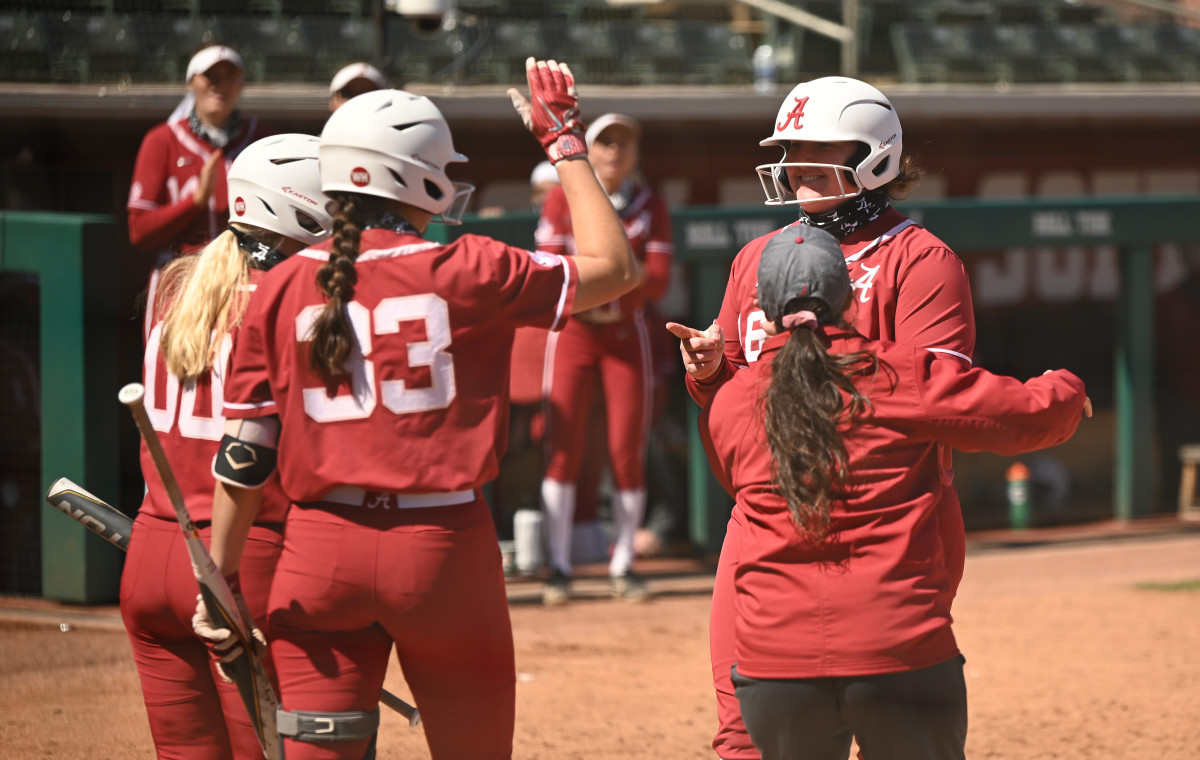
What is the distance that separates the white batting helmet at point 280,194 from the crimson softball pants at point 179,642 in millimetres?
670

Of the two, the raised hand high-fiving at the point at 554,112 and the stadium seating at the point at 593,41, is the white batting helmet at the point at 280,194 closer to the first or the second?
the raised hand high-fiving at the point at 554,112

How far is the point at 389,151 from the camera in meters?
2.58

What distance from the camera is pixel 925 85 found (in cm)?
1247

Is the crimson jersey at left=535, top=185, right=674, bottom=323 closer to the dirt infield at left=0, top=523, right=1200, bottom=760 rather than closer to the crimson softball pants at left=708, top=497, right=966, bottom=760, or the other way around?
the dirt infield at left=0, top=523, right=1200, bottom=760

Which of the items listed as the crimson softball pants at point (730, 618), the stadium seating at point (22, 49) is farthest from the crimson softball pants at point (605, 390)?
the stadium seating at point (22, 49)

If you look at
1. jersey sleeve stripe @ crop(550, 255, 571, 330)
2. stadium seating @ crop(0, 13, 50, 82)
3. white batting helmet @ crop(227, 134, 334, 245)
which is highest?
stadium seating @ crop(0, 13, 50, 82)

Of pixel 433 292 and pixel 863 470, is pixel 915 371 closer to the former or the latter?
pixel 863 470

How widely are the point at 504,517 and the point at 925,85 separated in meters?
6.81

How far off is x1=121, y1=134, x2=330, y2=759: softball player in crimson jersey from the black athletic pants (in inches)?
44.5

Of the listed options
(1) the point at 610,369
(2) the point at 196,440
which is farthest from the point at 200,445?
(1) the point at 610,369

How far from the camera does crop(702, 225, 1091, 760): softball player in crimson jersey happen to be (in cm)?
244

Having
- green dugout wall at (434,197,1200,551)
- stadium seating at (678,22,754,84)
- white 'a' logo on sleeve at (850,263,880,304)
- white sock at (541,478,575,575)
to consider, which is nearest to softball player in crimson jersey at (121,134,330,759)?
white 'a' logo on sleeve at (850,263,880,304)

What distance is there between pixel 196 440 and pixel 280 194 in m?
0.57

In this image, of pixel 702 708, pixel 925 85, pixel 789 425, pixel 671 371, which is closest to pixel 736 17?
pixel 925 85
